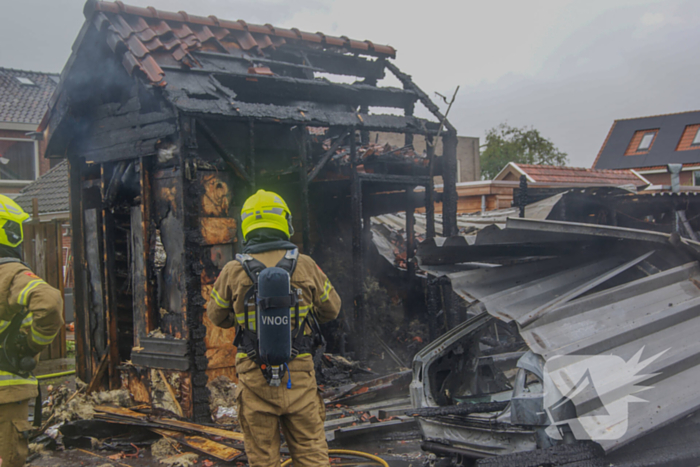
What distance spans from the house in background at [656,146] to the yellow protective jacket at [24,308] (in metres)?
36.9

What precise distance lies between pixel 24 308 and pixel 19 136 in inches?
825

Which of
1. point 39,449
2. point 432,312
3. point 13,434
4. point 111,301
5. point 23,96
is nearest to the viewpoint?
point 13,434

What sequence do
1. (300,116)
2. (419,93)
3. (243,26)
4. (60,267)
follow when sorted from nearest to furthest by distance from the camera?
(300,116) < (243,26) < (419,93) < (60,267)

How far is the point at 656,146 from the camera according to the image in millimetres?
36844

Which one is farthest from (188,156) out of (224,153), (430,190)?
(430,190)

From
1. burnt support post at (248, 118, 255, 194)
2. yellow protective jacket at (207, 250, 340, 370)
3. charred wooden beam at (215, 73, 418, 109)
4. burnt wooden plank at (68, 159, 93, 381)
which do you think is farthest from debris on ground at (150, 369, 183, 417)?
charred wooden beam at (215, 73, 418, 109)

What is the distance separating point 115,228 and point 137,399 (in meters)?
2.33

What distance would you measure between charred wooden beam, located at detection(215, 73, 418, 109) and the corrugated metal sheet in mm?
4215

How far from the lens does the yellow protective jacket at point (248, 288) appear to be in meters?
3.36

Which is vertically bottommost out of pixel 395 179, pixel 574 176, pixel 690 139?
pixel 395 179

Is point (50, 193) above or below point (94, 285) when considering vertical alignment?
above

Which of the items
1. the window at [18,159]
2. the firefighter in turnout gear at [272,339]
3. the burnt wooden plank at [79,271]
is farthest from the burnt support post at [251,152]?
the window at [18,159]

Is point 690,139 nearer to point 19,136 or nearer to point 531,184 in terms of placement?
point 531,184

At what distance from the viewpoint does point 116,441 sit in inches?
227
